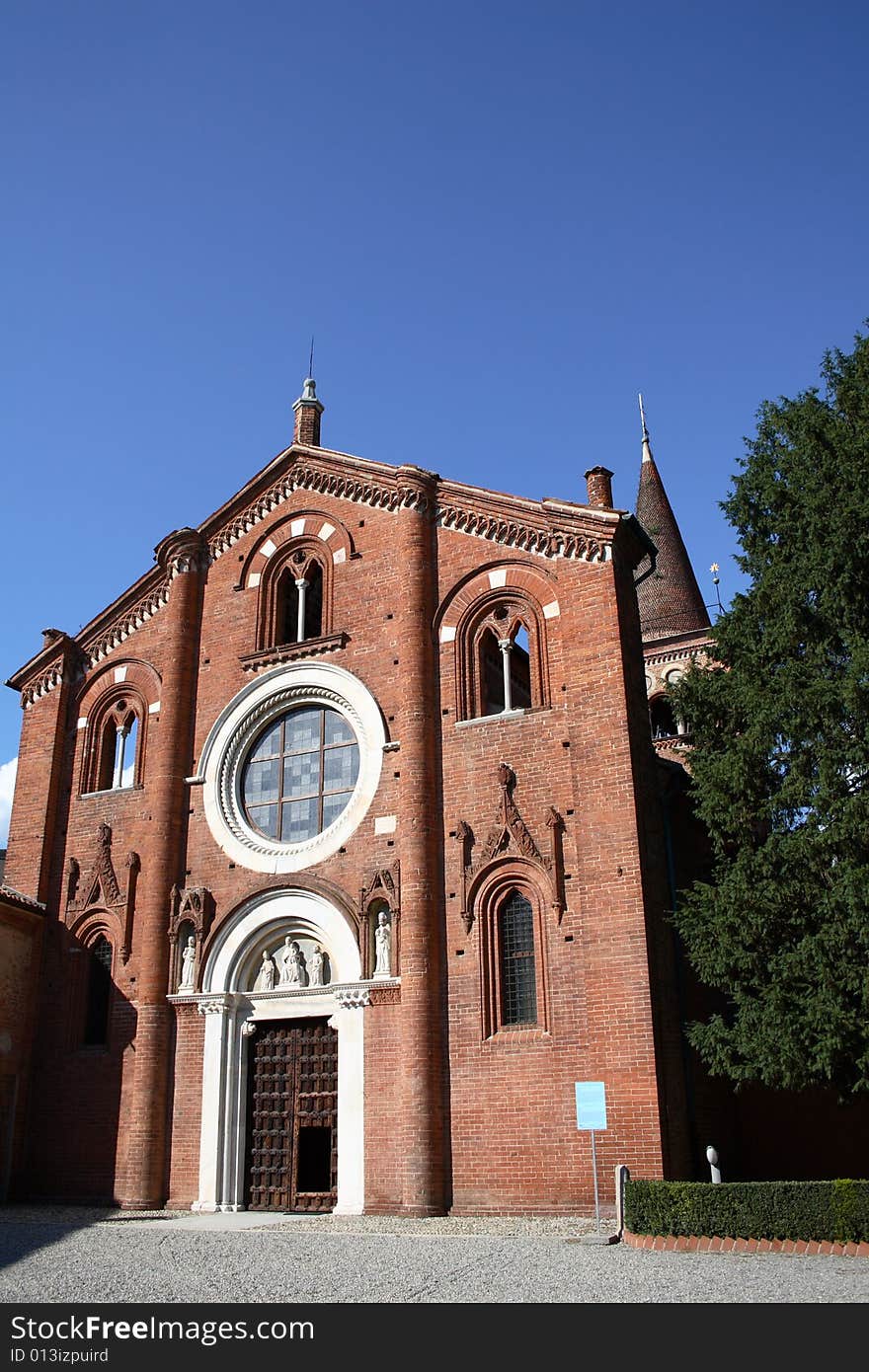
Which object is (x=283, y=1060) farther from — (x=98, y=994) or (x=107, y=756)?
(x=107, y=756)

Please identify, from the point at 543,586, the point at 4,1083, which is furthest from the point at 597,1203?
the point at 4,1083

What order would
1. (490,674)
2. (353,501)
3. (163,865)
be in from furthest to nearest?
(353,501), (163,865), (490,674)

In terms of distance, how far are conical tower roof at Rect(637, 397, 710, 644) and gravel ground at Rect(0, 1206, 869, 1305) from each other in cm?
2575

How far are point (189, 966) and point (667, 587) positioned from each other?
2492 cm

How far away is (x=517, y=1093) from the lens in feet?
55.7

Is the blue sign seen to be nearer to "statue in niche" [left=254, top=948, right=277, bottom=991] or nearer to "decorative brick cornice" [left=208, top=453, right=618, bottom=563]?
"statue in niche" [left=254, top=948, right=277, bottom=991]

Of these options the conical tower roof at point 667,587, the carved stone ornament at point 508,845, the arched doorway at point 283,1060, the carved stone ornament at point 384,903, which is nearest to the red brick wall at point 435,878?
the carved stone ornament at point 508,845

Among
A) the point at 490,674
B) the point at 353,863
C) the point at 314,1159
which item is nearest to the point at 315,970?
the point at 353,863

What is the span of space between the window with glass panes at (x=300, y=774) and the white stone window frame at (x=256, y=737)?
0.58 ft

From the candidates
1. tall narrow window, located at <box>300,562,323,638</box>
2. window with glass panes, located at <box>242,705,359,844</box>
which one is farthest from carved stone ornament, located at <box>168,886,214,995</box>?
tall narrow window, located at <box>300,562,323,638</box>

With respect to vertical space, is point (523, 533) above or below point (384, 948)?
above

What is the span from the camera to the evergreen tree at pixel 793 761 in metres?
14.9

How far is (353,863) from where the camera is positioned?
1964 cm

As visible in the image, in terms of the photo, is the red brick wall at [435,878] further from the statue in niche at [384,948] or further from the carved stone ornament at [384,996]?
the statue in niche at [384,948]
